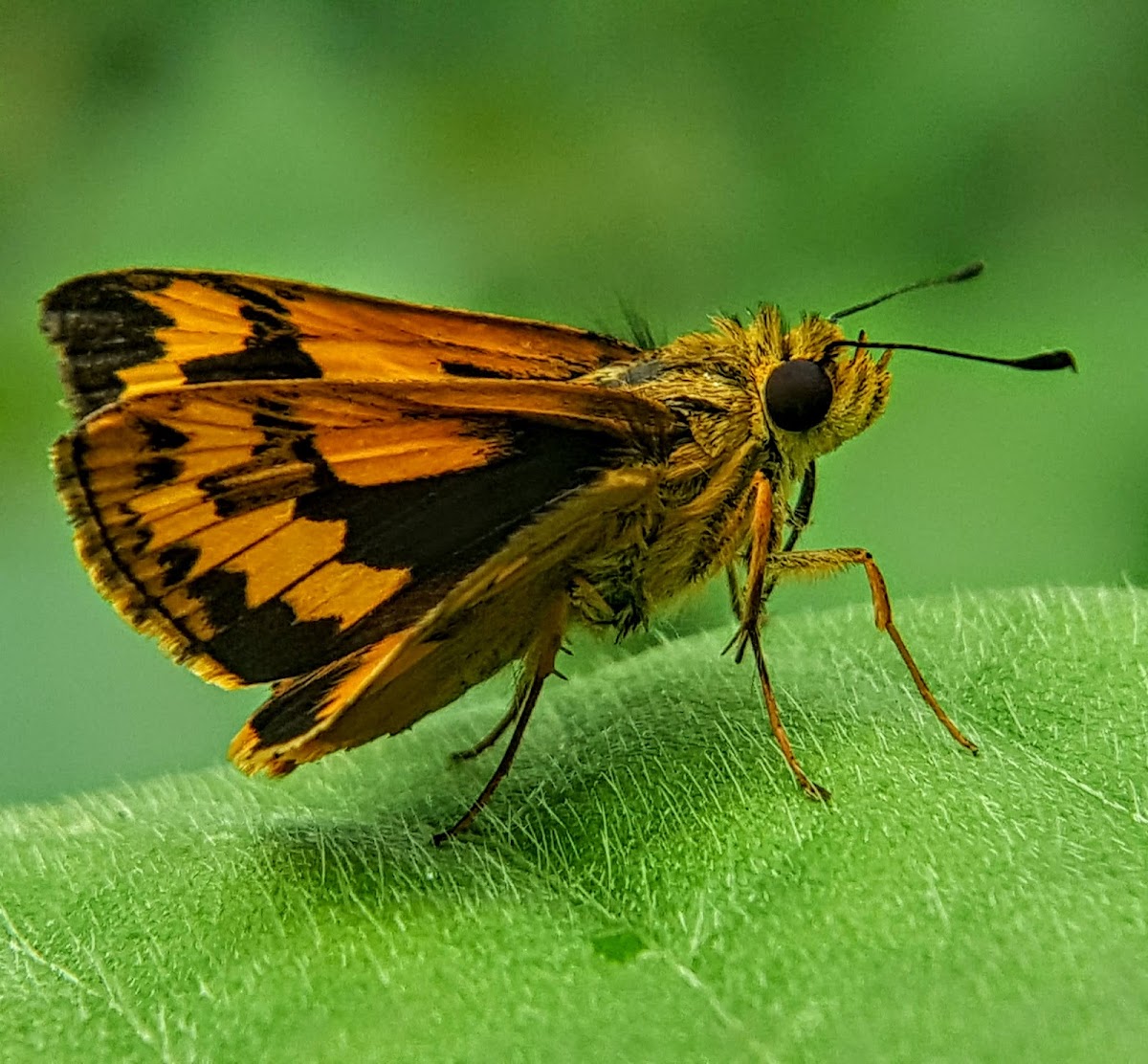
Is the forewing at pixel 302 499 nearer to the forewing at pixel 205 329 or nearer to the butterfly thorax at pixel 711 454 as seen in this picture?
the butterfly thorax at pixel 711 454

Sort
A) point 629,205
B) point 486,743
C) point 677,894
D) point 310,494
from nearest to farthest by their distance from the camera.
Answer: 1. point 677,894
2. point 310,494
3. point 486,743
4. point 629,205

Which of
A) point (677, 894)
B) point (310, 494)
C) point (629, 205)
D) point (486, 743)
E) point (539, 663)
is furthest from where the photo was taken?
point (629, 205)

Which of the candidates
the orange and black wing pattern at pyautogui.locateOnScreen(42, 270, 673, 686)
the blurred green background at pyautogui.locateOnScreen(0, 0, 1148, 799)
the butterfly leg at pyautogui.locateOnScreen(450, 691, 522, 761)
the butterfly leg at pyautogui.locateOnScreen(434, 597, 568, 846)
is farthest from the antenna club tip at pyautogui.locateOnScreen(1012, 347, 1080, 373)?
the blurred green background at pyautogui.locateOnScreen(0, 0, 1148, 799)

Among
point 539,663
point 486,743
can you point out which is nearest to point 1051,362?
point 539,663

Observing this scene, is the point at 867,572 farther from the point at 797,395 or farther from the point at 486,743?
the point at 486,743

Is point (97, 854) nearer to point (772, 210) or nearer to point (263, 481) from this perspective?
point (263, 481)

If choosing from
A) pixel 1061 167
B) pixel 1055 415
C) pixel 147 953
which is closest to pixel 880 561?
pixel 1055 415
